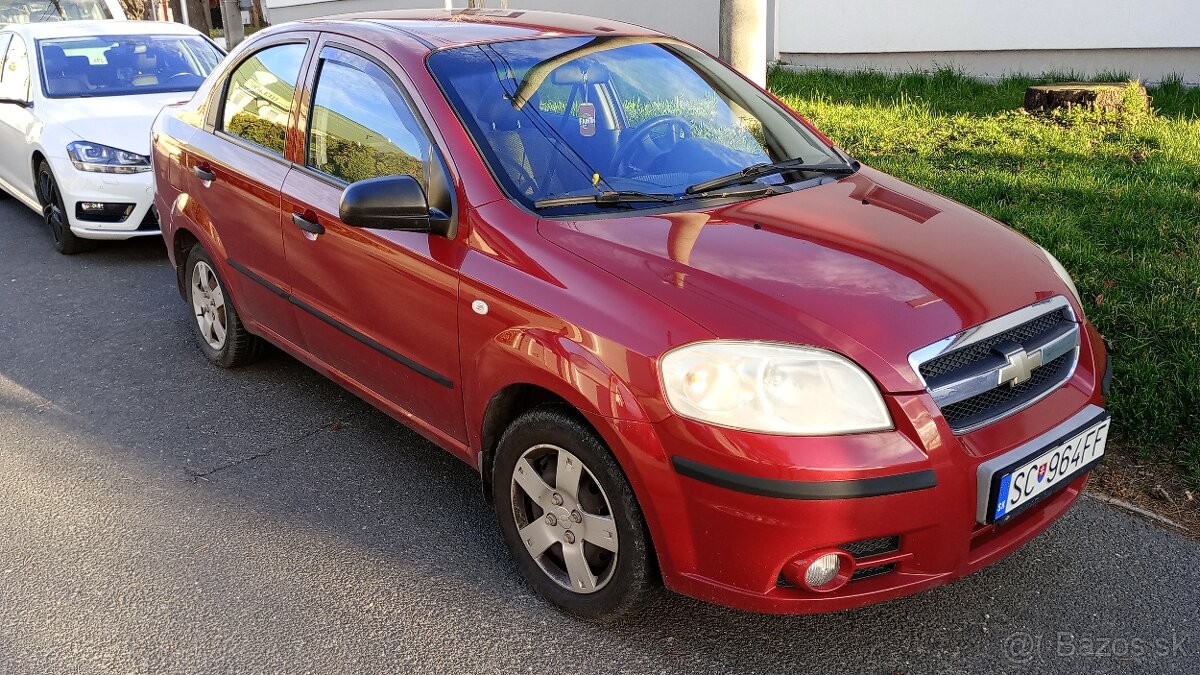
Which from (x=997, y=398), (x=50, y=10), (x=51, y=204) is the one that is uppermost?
(x=50, y=10)

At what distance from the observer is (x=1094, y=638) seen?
2.91 meters

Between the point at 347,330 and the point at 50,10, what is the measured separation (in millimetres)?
9342

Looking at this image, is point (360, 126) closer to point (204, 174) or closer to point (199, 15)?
point (204, 174)

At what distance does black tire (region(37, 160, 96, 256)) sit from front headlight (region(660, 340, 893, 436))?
19.0 feet

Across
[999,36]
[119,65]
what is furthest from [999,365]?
[999,36]

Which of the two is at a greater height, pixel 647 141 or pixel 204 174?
pixel 647 141

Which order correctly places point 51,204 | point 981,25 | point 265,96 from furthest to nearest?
point 981,25 < point 51,204 < point 265,96

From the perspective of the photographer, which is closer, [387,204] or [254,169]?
[387,204]

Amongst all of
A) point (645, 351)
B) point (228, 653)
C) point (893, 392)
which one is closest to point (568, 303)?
point (645, 351)

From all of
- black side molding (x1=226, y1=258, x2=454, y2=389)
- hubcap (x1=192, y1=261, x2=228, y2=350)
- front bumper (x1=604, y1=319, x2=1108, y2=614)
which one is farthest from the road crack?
front bumper (x1=604, y1=319, x2=1108, y2=614)

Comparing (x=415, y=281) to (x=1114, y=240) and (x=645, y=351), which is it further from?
(x=1114, y=240)

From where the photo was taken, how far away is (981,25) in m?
9.76

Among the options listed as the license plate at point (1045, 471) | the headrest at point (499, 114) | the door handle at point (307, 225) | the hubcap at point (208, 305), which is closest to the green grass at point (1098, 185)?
the license plate at point (1045, 471)

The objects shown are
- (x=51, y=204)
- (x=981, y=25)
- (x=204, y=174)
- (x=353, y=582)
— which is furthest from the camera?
(x=981, y=25)
